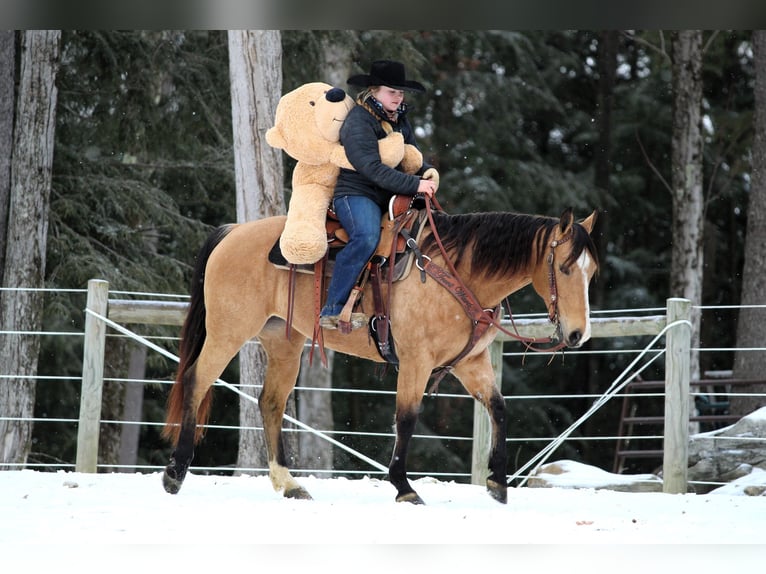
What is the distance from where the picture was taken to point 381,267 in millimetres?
4992

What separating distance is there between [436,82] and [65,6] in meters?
13.2

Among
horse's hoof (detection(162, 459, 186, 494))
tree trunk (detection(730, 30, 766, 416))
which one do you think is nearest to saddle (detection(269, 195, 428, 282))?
horse's hoof (detection(162, 459, 186, 494))

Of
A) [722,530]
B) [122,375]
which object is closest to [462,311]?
[722,530]

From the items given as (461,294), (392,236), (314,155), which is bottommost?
(461,294)

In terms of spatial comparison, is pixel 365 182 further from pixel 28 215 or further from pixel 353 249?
pixel 28 215

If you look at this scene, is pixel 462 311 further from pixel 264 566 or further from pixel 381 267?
pixel 264 566

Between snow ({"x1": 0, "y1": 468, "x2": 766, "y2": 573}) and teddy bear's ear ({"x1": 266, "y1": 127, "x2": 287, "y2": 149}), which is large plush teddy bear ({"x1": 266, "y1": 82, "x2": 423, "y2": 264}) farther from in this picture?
snow ({"x1": 0, "y1": 468, "x2": 766, "y2": 573})

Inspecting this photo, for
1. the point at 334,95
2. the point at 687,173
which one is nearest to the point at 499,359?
the point at 334,95

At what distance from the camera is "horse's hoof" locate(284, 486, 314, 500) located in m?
5.14

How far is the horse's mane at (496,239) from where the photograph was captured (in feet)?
15.8

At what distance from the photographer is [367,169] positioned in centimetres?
487

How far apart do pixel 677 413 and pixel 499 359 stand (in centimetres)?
116

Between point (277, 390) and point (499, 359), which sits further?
point (499, 359)

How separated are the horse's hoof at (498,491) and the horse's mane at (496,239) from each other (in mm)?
Result: 1066
